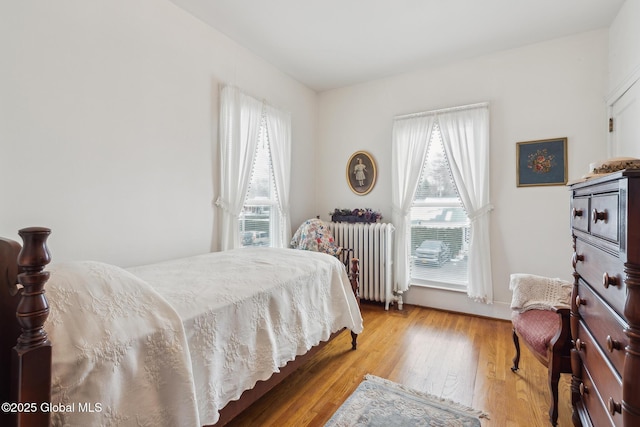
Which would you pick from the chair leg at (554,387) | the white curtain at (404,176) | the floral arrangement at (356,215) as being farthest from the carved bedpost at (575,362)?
the floral arrangement at (356,215)

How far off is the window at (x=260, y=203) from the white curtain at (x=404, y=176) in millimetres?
1493

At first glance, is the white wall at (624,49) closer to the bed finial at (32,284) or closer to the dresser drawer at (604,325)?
the dresser drawer at (604,325)

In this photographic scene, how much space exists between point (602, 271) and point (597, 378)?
17.4 inches

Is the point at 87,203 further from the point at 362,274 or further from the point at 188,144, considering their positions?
the point at 362,274

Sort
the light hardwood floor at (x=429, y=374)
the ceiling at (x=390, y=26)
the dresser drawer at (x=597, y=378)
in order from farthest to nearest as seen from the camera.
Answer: the ceiling at (x=390, y=26) → the light hardwood floor at (x=429, y=374) → the dresser drawer at (x=597, y=378)

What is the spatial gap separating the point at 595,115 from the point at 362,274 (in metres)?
2.82

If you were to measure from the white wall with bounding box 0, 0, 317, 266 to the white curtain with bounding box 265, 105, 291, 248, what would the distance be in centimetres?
72

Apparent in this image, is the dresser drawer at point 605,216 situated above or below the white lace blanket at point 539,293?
above

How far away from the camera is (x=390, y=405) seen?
183 centimetres

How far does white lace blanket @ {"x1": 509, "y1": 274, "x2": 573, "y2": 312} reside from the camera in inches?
80.6

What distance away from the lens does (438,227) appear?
3.58 metres

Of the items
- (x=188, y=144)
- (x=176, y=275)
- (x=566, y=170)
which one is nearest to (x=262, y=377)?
(x=176, y=275)

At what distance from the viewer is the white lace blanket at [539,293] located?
80.6 inches

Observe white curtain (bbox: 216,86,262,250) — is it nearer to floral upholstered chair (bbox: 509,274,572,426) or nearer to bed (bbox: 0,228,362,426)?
bed (bbox: 0,228,362,426)
